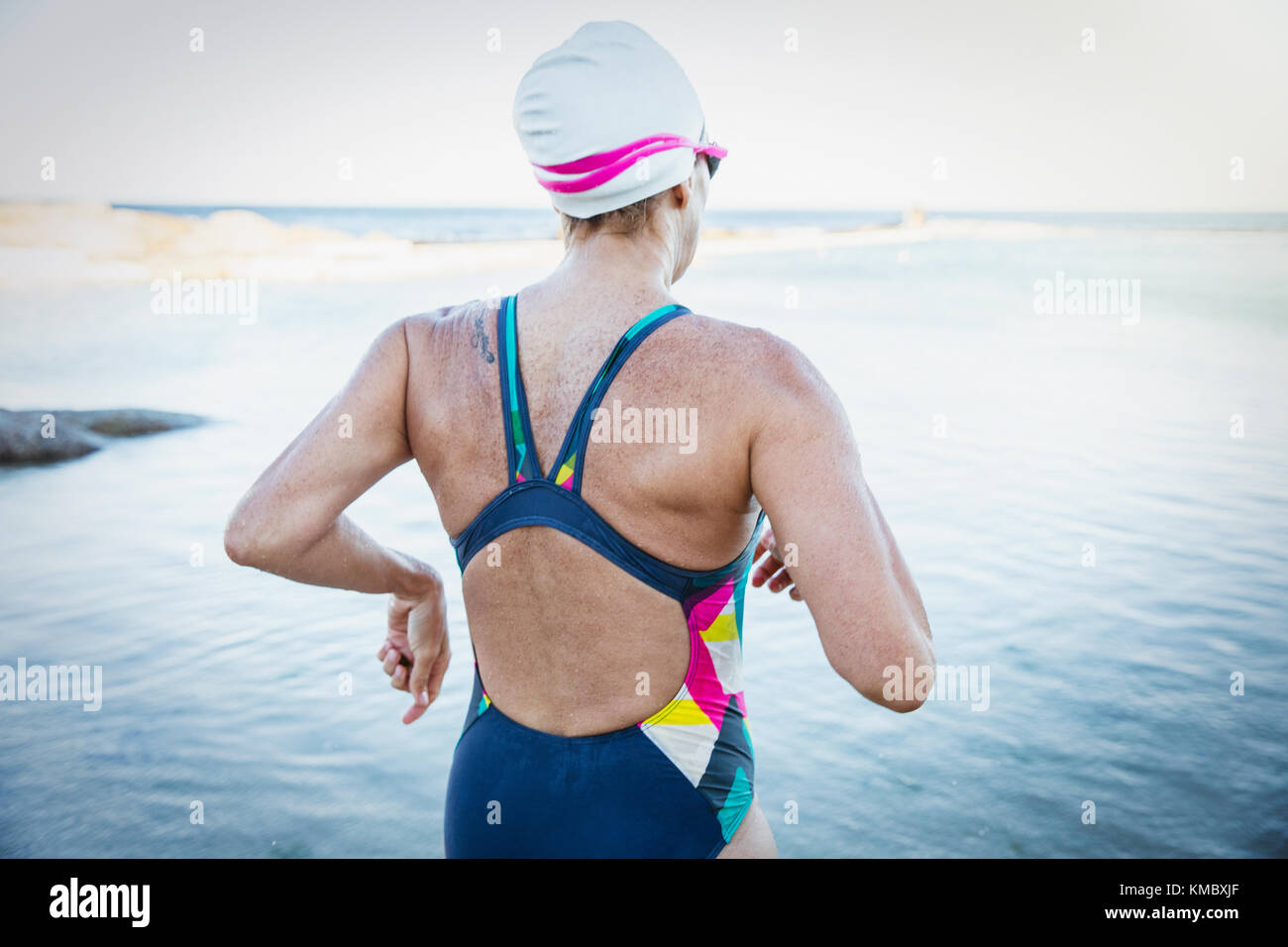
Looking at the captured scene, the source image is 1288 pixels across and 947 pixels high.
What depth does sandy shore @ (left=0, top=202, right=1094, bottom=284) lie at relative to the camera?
61.4ft

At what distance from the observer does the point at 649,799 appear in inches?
57.9

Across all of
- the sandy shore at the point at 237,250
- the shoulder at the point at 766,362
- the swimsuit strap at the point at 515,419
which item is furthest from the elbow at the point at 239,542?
the sandy shore at the point at 237,250

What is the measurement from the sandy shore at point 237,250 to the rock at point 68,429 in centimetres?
986

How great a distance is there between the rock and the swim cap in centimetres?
777

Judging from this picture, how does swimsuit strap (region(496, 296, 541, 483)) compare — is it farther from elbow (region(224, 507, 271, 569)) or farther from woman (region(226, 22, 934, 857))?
elbow (region(224, 507, 271, 569))

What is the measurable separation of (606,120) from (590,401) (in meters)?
0.40

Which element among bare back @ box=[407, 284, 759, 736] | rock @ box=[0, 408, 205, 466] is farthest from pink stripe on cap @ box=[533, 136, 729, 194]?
rock @ box=[0, 408, 205, 466]

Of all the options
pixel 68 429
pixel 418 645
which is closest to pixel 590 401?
pixel 418 645

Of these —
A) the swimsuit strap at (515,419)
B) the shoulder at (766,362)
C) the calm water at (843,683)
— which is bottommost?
the calm water at (843,683)

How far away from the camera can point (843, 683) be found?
4520 millimetres

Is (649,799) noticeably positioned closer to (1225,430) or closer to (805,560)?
(805,560)

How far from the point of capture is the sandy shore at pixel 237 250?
18.7 metres

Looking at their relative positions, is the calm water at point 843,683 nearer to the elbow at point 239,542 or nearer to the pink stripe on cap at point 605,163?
the elbow at point 239,542

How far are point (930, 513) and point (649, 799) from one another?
527cm
